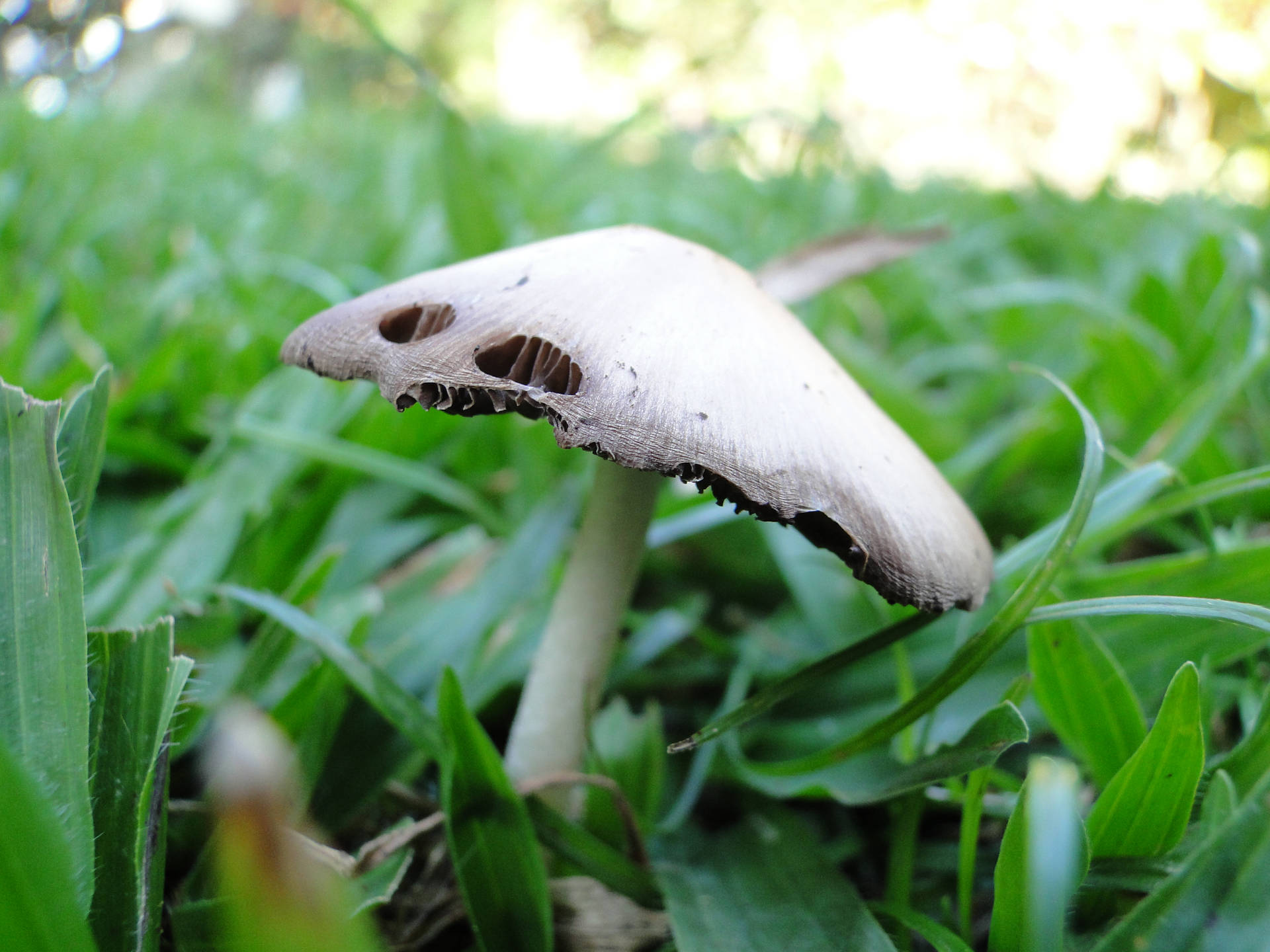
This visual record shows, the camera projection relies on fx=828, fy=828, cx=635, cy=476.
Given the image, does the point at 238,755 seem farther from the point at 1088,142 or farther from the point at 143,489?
the point at 1088,142

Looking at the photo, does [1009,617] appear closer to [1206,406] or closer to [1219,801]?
[1219,801]

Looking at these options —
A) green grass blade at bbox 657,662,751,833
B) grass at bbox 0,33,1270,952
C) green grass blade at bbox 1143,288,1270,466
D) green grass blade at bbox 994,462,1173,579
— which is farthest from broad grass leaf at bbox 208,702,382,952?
green grass blade at bbox 1143,288,1270,466

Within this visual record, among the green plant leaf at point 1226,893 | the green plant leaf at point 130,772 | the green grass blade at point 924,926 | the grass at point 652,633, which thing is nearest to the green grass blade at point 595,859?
the grass at point 652,633

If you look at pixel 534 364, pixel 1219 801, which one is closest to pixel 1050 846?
pixel 1219 801

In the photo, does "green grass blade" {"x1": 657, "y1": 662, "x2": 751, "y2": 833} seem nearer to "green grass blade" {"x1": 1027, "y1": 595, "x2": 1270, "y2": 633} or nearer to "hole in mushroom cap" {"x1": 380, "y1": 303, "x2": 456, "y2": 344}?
"green grass blade" {"x1": 1027, "y1": 595, "x2": 1270, "y2": 633}

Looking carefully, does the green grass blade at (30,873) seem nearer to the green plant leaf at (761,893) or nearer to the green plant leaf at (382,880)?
the green plant leaf at (382,880)

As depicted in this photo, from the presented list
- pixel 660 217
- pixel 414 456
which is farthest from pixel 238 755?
pixel 660 217
